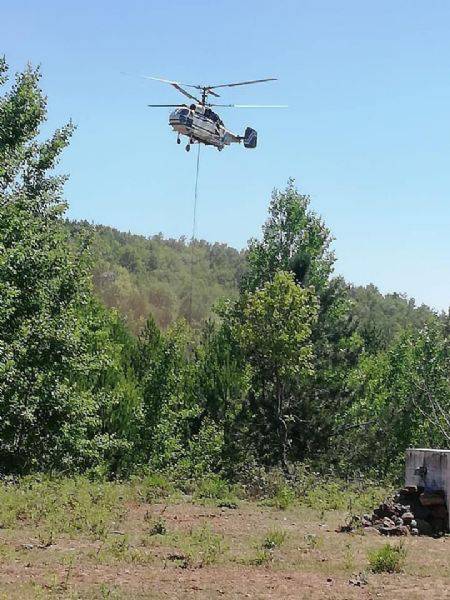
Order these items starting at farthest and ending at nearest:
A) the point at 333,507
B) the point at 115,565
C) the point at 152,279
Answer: the point at 152,279, the point at 333,507, the point at 115,565

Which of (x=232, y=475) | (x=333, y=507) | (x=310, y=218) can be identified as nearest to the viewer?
(x=333, y=507)

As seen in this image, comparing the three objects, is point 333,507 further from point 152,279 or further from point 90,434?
point 152,279

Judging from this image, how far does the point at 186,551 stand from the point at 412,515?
Result: 4.32m

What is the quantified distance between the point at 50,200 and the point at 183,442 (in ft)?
28.0

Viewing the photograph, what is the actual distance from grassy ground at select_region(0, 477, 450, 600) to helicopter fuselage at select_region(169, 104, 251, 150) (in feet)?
28.9

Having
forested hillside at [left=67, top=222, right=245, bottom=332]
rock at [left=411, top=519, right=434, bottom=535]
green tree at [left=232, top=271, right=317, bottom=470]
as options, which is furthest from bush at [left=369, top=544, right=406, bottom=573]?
forested hillside at [left=67, top=222, right=245, bottom=332]

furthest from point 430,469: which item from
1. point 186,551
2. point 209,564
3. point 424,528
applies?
point 209,564

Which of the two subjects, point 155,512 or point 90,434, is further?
point 90,434

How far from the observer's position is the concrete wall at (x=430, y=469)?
40.1ft

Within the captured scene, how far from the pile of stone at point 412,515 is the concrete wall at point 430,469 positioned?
0.37ft

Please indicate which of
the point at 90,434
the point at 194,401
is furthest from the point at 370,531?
the point at 194,401

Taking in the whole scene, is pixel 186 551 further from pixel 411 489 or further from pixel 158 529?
pixel 411 489

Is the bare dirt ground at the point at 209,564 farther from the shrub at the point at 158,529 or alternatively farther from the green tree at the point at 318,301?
the green tree at the point at 318,301

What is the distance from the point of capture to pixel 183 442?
77.5 ft
